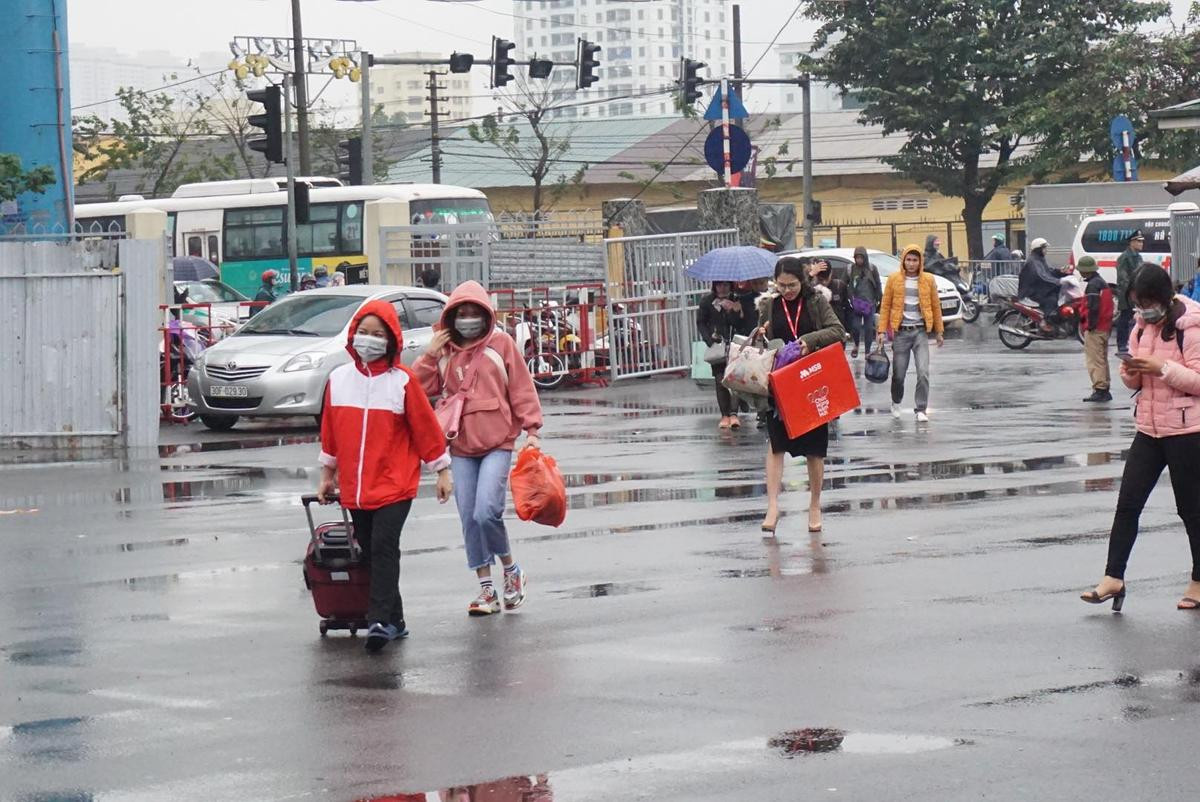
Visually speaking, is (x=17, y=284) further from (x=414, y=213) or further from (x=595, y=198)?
(x=595, y=198)

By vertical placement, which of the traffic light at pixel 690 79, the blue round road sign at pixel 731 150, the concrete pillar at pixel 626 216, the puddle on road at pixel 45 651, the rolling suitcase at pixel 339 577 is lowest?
the puddle on road at pixel 45 651

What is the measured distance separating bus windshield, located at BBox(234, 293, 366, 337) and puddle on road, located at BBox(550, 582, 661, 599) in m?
12.3

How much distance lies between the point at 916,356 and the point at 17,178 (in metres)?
9.90

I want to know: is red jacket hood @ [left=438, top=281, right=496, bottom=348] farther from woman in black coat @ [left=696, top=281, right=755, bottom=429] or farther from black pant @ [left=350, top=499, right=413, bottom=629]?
woman in black coat @ [left=696, top=281, right=755, bottom=429]

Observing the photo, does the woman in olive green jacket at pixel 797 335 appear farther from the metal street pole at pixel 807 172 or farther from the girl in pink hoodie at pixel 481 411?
the metal street pole at pixel 807 172

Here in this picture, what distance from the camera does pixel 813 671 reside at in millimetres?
8094

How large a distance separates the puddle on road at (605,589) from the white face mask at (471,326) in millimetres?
1483

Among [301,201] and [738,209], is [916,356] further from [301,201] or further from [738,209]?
[301,201]

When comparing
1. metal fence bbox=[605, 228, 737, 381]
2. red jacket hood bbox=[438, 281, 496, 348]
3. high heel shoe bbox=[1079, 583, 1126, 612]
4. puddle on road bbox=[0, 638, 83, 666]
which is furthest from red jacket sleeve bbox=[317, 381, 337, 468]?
metal fence bbox=[605, 228, 737, 381]

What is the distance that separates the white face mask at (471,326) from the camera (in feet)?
31.7

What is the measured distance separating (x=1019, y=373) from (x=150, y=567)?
60.5ft

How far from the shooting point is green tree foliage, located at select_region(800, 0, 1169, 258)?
198 ft

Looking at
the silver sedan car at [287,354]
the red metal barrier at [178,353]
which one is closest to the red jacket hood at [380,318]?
the silver sedan car at [287,354]

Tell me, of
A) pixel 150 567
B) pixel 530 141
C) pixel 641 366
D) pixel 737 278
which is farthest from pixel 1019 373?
pixel 530 141
